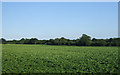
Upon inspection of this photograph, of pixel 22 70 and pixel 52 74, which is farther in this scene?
pixel 22 70

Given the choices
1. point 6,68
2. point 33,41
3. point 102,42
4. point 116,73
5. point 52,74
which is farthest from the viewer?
point 33,41

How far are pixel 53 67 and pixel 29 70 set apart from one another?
6.95 feet

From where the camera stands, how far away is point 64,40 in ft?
125

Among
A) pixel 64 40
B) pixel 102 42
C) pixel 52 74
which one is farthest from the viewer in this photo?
pixel 64 40

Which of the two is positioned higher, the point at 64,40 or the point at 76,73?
the point at 64,40

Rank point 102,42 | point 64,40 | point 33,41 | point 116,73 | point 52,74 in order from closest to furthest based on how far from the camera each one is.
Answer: point 52,74 → point 116,73 → point 102,42 → point 64,40 → point 33,41

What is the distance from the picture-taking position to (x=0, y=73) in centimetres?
1227

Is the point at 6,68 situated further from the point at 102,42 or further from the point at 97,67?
the point at 102,42

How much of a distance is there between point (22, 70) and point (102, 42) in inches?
1043

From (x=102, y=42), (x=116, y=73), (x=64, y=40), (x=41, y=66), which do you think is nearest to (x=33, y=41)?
(x=64, y=40)

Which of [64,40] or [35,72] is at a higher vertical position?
[64,40]

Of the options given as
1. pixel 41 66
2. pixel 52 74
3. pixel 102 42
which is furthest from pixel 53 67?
pixel 102 42

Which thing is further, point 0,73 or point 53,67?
point 53,67

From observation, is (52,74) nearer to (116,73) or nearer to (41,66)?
(41,66)
